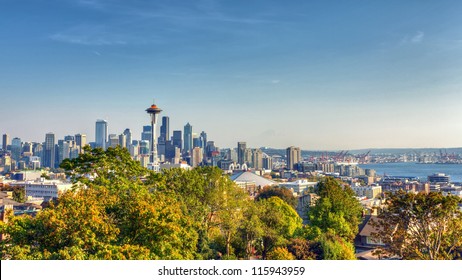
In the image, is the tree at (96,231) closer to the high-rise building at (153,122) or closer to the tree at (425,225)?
the tree at (425,225)

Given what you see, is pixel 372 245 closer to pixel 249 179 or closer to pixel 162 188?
pixel 162 188

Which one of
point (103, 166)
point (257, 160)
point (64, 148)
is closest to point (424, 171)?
point (257, 160)

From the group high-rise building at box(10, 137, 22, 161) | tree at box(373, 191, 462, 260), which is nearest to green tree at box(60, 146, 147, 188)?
tree at box(373, 191, 462, 260)

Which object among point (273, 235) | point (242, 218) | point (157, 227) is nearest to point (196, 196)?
point (242, 218)

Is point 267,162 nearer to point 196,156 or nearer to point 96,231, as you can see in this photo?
point 196,156

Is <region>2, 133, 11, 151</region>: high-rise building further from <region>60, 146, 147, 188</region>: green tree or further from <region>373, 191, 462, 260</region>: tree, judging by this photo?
<region>373, 191, 462, 260</region>: tree
